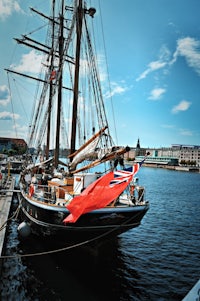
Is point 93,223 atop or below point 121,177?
below

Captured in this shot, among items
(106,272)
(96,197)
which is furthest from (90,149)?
(106,272)

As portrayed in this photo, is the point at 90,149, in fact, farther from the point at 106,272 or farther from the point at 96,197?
the point at 106,272

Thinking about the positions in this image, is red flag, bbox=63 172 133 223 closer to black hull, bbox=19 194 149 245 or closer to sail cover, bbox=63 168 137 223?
sail cover, bbox=63 168 137 223

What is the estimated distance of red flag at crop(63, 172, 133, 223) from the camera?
8.76 meters

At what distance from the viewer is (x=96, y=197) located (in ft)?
29.0

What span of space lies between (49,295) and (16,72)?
Answer: 31.1 metres

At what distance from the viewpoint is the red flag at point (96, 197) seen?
876 centimetres

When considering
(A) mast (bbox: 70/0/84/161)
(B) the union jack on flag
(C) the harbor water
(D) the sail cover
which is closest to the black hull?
(C) the harbor water

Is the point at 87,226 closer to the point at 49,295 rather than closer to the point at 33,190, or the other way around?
the point at 49,295

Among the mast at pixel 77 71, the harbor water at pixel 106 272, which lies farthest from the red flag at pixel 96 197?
the mast at pixel 77 71

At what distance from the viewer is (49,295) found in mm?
9961

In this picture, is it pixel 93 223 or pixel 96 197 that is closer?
pixel 96 197

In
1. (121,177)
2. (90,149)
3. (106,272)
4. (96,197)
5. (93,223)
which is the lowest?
(106,272)

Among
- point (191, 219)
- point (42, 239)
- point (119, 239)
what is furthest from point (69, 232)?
point (191, 219)
